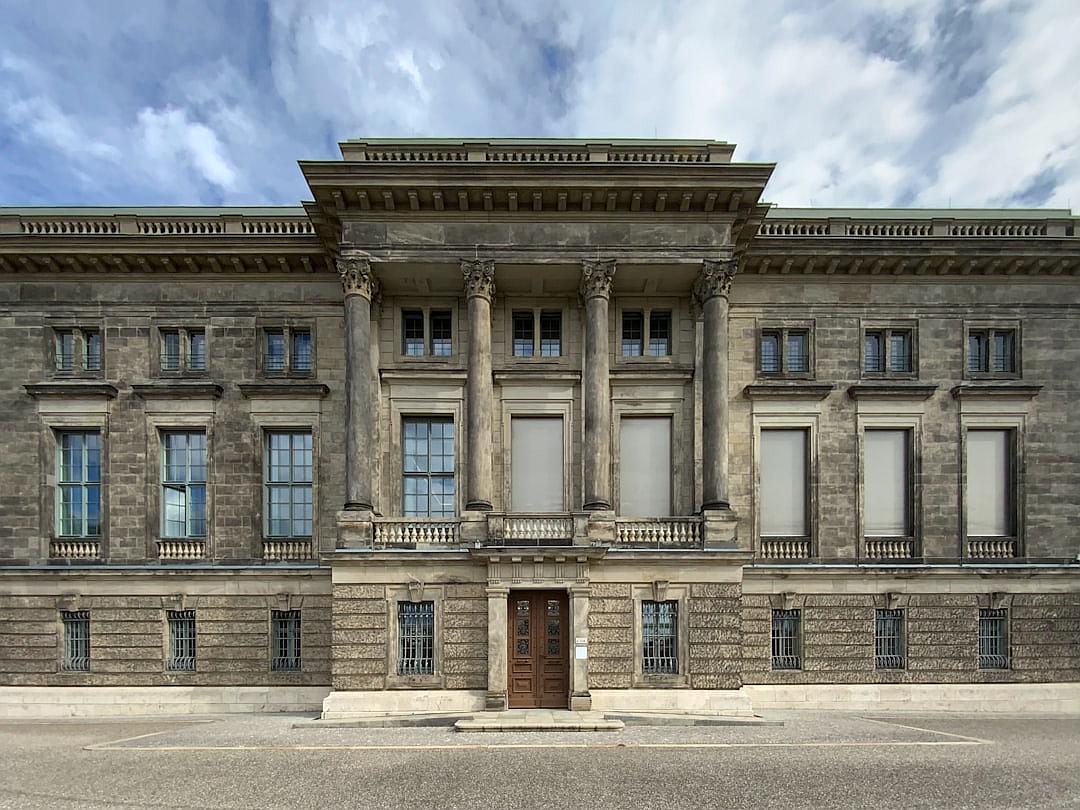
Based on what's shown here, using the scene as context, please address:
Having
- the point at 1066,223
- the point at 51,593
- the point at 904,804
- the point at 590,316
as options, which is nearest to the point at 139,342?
the point at 51,593

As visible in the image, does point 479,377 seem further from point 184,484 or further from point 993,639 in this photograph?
point 993,639

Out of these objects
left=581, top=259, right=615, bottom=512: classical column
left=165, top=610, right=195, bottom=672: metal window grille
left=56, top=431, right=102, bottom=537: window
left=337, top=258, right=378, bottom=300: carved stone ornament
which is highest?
left=337, top=258, right=378, bottom=300: carved stone ornament

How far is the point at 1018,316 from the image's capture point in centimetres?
2139

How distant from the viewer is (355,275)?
18.8 meters

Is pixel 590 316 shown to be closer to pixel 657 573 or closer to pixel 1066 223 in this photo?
pixel 657 573

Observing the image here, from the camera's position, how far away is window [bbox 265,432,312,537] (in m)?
20.7

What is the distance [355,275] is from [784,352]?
13.8m

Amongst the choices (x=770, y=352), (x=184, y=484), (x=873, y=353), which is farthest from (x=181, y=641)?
(x=873, y=353)

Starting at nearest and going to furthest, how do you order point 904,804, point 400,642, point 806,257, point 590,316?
point 904,804, point 400,642, point 590,316, point 806,257

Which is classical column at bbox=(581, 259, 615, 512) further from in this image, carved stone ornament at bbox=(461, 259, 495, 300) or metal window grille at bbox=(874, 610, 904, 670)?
metal window grille at bbox=(874, 610, 904, 670)

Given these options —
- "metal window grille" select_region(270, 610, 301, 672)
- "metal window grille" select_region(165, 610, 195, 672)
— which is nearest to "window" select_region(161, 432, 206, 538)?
"metal window grille" select_region(165, 610, 195, 672)

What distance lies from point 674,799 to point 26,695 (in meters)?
20.2

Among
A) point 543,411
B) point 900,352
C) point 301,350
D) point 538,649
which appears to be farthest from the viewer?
point 900,352

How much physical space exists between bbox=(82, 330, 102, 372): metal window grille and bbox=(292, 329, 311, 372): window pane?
629 centimetres
